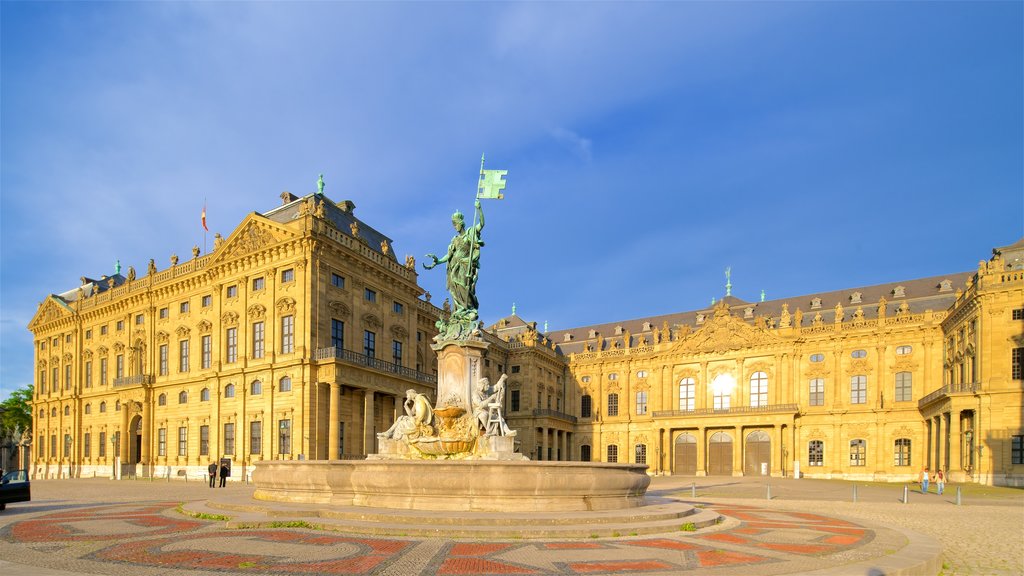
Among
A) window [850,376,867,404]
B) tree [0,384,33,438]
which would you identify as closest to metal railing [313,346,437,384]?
window [850,376,867,404]

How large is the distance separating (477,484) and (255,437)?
3565 cm

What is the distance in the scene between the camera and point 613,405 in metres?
81.0

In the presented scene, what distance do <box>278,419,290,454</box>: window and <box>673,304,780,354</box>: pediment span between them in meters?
46.0

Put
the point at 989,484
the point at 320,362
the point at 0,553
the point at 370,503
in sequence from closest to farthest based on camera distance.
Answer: the point at 0,553, the point at 370,503, the point at 320,362, the point at 989,484

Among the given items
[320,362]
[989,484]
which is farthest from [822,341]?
[320,362]

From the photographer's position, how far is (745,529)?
53.4 feet

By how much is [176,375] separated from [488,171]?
135ft

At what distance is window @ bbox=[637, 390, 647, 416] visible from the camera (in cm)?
7825

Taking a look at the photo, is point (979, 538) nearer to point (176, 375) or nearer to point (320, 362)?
point (320, 362)

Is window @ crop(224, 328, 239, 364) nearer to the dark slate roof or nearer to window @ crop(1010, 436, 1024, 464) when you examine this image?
A: the dark slate roof

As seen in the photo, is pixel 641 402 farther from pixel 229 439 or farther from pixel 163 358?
pixel 163 358

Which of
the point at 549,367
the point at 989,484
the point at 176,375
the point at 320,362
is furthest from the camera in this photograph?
the point at 549,367

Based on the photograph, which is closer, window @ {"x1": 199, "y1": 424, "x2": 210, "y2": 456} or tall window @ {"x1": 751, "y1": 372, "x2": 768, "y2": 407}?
window @ {"x1": 199, "y1": 424, "x2": 210, "y2": 456}

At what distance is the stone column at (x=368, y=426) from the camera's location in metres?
46.3
